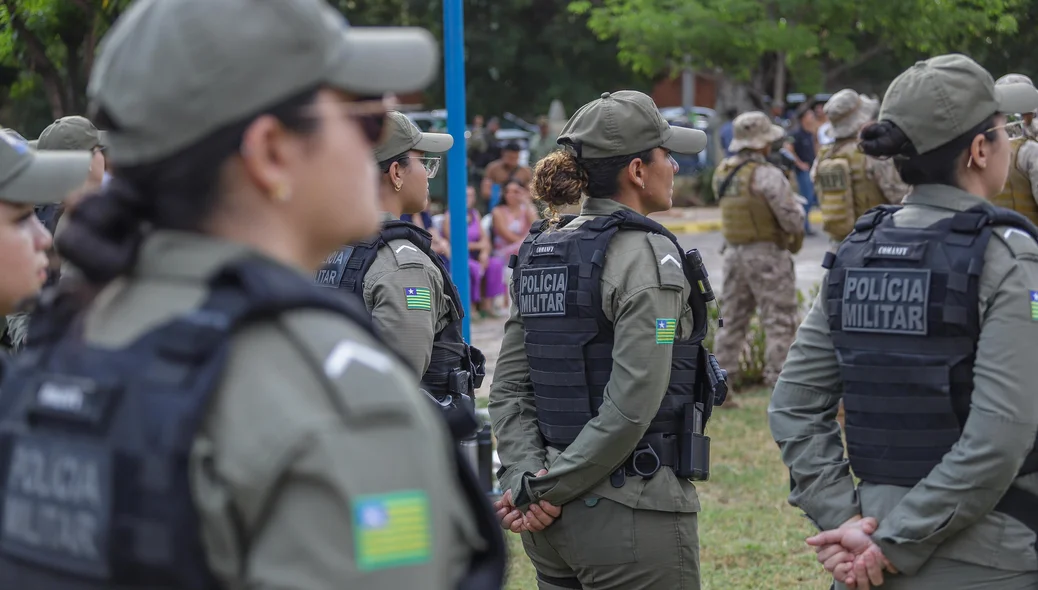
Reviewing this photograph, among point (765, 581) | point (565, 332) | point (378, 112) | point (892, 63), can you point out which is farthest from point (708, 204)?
point (378, 112)

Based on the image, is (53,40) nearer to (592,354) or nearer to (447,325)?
(447,325)

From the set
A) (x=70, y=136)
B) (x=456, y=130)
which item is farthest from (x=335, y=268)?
(x=456, y=130)

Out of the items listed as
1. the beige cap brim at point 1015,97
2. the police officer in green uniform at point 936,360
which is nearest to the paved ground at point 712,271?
the beige cap brim at point 1015,97

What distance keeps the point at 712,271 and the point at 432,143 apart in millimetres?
13128

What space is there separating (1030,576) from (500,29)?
105 feet

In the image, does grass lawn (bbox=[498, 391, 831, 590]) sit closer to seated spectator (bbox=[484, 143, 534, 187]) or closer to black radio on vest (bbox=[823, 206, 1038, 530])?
black radio on vest (bbox=[823, 206, 1038, 530])

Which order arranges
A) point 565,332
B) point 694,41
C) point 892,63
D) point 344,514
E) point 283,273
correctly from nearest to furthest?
point 344,514 → point 283,273 → point 565,332 → point 694,41 → point 892,63

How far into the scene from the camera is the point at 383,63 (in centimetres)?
159

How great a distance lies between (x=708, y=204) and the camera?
26.1 metres

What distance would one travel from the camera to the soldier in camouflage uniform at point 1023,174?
24.3 ft

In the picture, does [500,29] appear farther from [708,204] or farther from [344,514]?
[344,514]

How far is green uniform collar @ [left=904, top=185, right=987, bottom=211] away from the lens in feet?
9.93

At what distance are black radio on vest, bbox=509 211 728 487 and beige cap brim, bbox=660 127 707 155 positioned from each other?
373mm

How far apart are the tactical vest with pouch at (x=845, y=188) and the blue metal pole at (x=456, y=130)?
12.2ft
